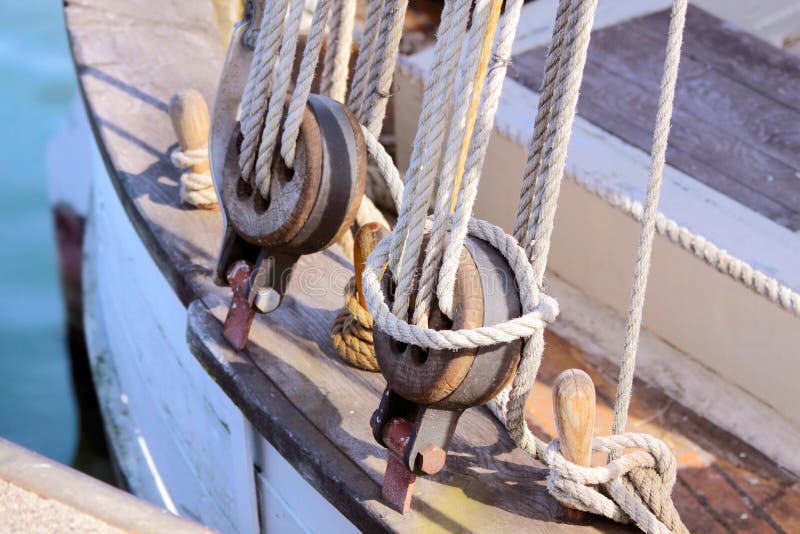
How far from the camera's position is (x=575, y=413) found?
1.18m

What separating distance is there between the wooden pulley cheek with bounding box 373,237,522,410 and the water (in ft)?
10.3

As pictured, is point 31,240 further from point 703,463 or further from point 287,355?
point 703,463

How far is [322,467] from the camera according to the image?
1.33 metres

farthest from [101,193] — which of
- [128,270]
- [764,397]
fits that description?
[764,397]

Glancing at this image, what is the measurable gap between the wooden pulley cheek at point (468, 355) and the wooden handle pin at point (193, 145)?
0.75 metres

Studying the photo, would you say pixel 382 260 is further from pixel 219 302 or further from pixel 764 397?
pixel 764 397

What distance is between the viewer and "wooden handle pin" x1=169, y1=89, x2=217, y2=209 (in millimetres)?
1823

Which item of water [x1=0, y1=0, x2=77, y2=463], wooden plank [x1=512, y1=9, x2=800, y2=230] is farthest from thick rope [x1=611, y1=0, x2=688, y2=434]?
water [x1=0, y1=0, x2=77, y2=463]

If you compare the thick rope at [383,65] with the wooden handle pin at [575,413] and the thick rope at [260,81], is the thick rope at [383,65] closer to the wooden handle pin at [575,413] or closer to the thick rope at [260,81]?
the thick rope at [260,81]

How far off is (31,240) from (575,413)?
195 inches

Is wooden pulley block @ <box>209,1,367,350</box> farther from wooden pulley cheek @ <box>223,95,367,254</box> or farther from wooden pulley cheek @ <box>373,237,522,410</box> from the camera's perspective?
wooden pulley cheek @ <box>373,237,522,410</box>

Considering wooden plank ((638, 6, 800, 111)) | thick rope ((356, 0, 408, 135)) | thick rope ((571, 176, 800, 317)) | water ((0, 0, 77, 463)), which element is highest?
wooden plank ((638, 6, 800, 111))

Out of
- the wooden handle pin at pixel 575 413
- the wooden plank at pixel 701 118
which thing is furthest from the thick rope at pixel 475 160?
the wooden plank at pixel 701 118

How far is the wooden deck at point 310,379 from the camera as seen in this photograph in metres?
1.30
